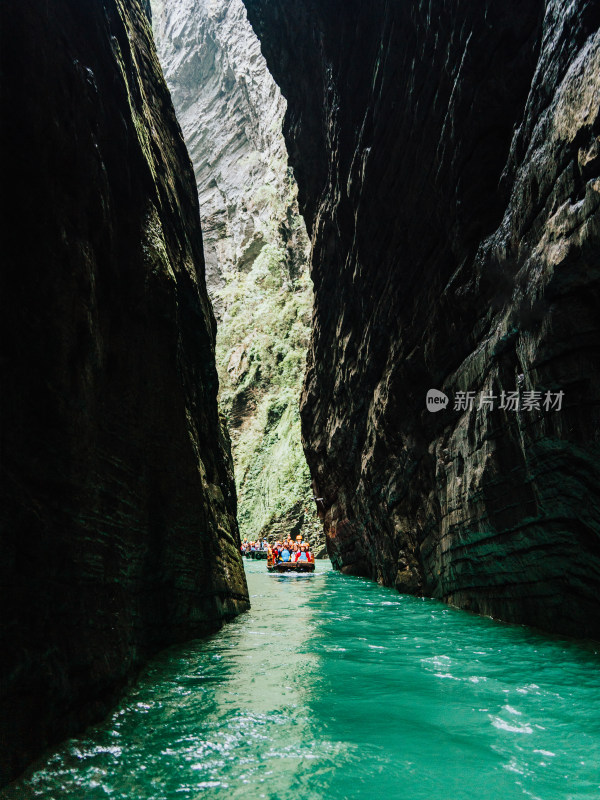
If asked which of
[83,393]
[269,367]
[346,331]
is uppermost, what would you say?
[269,367]

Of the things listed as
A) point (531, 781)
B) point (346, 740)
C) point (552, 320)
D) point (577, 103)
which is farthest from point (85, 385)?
point (577, 103)

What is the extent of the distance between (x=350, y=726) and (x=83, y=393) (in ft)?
10.2

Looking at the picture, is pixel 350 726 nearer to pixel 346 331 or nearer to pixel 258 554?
pixel 346 331

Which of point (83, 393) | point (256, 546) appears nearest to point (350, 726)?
point (83, 393)

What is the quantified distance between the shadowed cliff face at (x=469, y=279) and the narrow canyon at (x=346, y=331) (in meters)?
0.05

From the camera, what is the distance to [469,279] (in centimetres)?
879

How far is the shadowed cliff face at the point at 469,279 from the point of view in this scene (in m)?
5.84

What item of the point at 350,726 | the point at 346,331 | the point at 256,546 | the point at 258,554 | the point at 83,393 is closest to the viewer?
the point at 350,726

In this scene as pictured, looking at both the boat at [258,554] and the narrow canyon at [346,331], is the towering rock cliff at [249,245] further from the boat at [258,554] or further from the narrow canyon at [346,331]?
the narrow canyon at [346,331]

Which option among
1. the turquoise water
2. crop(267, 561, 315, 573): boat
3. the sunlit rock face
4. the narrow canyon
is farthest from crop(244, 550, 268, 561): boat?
the turquoise water

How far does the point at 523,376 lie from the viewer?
6.72m

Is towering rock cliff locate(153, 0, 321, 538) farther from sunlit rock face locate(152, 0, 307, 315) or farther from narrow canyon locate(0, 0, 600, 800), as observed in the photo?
narrow canyon locate(0, 0, 600, 800)

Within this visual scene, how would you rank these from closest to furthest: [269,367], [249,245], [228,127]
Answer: [269,367], [249,245], [228,127]

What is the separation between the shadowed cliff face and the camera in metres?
5.84
